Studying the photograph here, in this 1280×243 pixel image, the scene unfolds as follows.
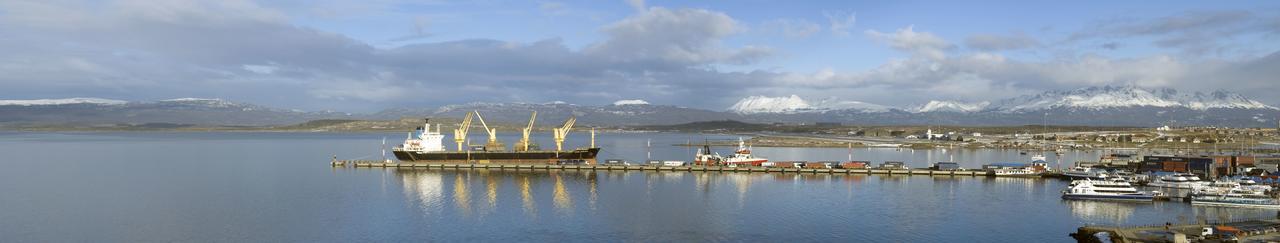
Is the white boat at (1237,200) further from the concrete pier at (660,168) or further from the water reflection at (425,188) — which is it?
the water reflection at (425,188)

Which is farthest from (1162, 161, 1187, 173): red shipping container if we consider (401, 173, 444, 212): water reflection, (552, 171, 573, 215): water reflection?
(401, 173, 444, 212): water reflection

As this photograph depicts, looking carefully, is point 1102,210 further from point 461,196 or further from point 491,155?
point 491,155

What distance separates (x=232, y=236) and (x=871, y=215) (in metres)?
24.9

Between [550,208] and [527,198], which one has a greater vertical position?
[527,198]

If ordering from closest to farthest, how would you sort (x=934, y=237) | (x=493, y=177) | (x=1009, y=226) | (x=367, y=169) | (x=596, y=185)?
(x=934, y=237) → (x=1009, y=226) → (x=596, y=185) → (x=493, y=177) → (x=367, y=169)

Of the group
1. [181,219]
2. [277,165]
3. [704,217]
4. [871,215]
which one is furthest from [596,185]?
[277,165]

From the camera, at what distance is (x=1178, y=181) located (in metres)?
49.4

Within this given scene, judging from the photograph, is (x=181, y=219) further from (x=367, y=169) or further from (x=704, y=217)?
(x=367, y=169)

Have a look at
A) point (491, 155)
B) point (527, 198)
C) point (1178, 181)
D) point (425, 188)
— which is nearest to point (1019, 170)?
point (1178, 181)

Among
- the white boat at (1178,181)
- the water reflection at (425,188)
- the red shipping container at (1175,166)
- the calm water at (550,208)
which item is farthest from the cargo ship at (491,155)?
the red shipping container at (1175,166)

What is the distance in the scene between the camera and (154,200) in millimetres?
44812

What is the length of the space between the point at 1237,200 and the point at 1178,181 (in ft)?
32.5

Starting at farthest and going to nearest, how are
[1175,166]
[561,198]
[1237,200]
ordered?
1. [1175,166]
2. [561,198]
3. [1237,200]

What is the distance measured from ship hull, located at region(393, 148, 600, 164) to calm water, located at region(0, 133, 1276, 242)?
18.9 feet
